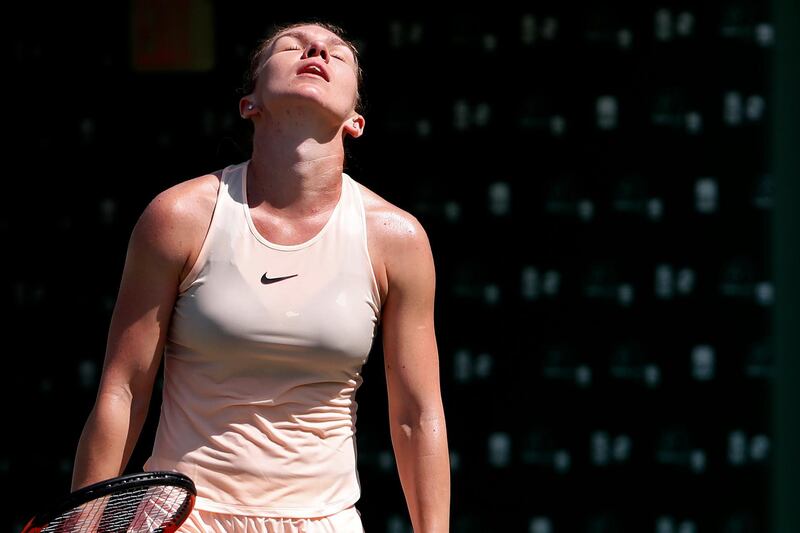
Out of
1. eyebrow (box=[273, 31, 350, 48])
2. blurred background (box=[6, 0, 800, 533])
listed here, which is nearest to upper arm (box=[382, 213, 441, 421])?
eyebrow (box=[273, 31, 350, 48])

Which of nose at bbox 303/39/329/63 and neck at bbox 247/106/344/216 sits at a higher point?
nose at bbox 303/39/329/63

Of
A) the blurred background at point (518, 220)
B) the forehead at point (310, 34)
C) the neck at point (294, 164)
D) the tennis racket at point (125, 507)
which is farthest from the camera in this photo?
the blurred background at point (518, 220)

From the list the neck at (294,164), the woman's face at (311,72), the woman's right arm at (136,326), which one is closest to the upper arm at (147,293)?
the woman's right arm at (136,326)

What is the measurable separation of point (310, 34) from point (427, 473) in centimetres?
87

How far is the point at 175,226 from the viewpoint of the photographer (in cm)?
204

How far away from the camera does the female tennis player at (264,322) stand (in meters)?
2.04

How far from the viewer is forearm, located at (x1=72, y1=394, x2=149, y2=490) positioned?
80.2 inches

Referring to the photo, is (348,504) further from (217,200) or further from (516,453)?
(516,453)

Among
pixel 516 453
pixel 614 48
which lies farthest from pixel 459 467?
pixel 614 48

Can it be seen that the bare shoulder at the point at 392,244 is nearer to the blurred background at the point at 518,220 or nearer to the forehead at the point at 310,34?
the forehead at the point at 310,34

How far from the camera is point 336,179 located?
7.23 ft

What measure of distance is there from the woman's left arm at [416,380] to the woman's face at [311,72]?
0.27 metres

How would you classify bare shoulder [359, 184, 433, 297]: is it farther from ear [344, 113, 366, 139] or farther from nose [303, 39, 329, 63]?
nose [303, 39, 329, 63]

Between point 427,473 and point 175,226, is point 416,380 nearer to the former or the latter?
point 427,473
